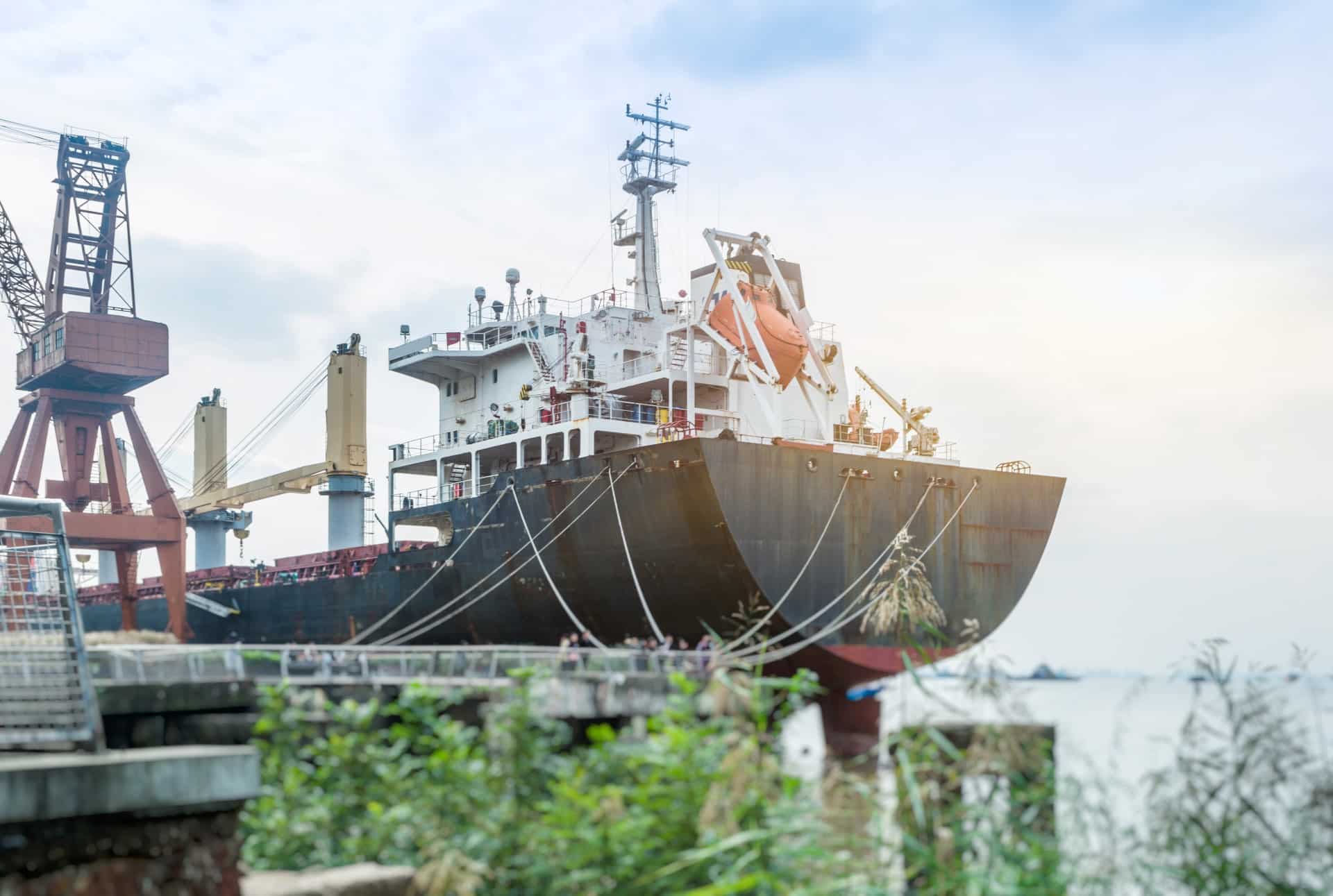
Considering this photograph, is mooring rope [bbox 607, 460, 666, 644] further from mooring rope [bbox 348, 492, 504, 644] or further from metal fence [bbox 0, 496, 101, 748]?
metal fence [bbox 0, 496, 101, 748]

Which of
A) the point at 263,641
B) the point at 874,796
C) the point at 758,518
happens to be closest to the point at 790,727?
the point at 874,796

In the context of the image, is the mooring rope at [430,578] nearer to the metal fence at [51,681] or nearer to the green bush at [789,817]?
the metal fence at [51,681]

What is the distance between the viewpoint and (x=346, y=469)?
36969 mm

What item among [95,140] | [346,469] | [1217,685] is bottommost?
[1217,685]

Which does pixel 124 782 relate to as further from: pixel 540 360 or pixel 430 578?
pixel 540 360

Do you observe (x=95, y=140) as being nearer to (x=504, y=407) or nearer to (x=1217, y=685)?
A: (x=504, y=407)

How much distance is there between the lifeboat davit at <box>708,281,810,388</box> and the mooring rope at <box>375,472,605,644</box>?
4.59 m

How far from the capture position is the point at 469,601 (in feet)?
90.8

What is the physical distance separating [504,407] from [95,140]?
14393mm

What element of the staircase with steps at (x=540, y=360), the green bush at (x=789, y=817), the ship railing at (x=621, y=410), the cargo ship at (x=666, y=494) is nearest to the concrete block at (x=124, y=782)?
the green bush at (x=789, y=817)

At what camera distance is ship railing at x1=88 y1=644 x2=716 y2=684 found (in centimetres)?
969

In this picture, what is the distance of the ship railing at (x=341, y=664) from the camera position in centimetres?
969

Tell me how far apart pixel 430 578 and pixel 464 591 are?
4.15 ft

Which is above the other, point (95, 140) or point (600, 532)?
point (95, 140)
